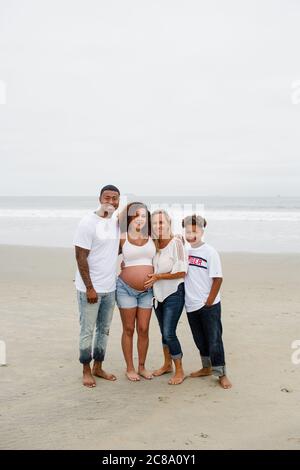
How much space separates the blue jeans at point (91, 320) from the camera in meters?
4.34

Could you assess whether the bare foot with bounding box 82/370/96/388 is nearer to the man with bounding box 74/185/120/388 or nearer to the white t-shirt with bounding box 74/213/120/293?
the man with bounding box 74/185/120/388

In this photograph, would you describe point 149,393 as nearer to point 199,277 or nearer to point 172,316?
point 172,316

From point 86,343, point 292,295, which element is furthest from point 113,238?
point 292,295

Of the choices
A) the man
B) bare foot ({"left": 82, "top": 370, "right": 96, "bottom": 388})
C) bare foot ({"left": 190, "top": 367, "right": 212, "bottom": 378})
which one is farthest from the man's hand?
bare foot ({"left": 190, "top": 367, "right": 212, "bottom": 378})

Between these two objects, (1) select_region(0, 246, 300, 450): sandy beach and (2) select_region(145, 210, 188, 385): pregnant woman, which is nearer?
(1) select_region(0, 246, 300, 450): sandy beach

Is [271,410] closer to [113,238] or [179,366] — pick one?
[179,366]

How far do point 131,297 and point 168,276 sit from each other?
0.46 meters

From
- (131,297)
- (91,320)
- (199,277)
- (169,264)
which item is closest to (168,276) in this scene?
(169,264)

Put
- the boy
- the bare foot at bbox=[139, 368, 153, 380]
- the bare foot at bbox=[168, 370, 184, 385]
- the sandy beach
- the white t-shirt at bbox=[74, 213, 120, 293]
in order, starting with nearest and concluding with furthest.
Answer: the sandy beach
the white t-shirt at bbox=[74, 213, 120, 293]
the boy
the bare foot at bbox=[168, 370, 184, 385]
the bare foot at bbox=[139, 368, 153, 380]

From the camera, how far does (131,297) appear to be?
4465 mm

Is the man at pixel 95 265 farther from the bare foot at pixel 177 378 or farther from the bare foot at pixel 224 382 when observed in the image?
the bare foot at pixel 224 382

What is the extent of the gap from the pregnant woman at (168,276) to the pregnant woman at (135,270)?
0.26 ft

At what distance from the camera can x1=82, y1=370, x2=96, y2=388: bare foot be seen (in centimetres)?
437

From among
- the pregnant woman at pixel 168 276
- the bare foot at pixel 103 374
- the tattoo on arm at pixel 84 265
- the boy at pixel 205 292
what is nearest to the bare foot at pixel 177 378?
the pregnant woman at pixel 168 276
